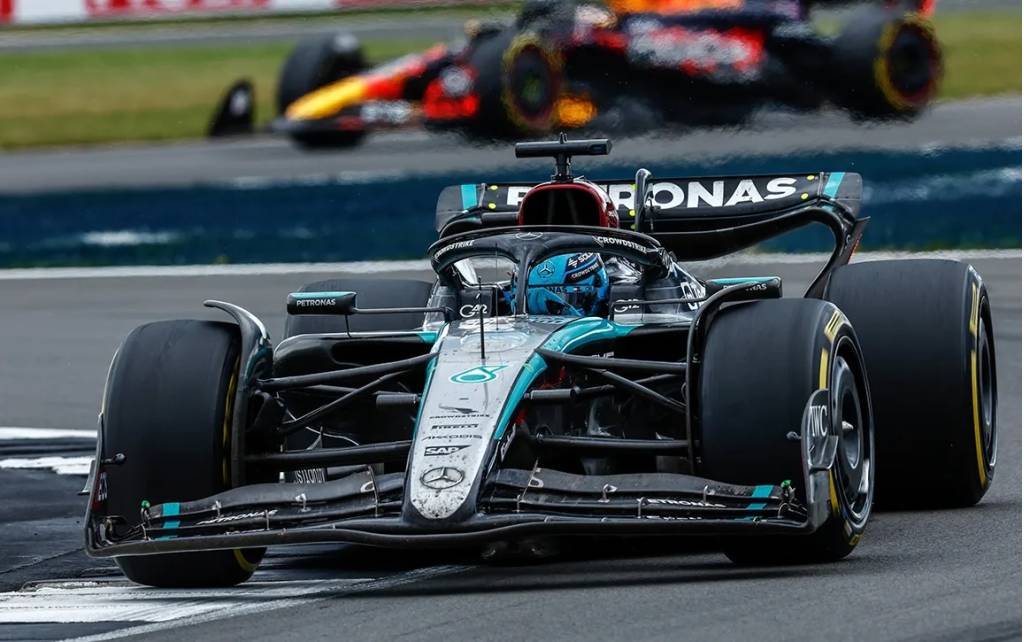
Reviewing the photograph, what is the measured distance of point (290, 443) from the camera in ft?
27.8

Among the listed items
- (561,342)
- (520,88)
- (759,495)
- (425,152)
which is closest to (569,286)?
(561,342)

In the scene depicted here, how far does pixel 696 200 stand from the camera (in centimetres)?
1004

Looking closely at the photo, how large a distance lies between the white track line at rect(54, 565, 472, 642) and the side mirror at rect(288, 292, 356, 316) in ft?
3.96

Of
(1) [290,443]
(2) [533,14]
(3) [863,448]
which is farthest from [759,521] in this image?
(2) [533,14]

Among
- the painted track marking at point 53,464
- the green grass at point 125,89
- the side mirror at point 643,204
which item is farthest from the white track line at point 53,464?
the green grass at point 125,89

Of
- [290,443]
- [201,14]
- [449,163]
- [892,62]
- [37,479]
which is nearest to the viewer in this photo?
[290,443]

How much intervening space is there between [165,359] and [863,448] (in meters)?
2.44

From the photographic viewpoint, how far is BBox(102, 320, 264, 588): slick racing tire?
685 cm

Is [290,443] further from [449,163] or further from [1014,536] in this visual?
[449,163]

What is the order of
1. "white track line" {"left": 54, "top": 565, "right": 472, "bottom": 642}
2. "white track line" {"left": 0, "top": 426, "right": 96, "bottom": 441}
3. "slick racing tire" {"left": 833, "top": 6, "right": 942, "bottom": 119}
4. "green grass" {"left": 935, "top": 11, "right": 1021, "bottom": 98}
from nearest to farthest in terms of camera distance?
1. "white track line" {"left": 54, "top": 565, "right": 472, "bottom": 642}
2. "white track line" {"left": 0, "top": 426, "right": 96, "bottom": 441}
3. "slick racing tire" {"left": 833, "top": 6, "right": 942, "bottom": 119}
4. "green grass" {"left": 935, "top": 11, "right": 1021, "bottom": 98}

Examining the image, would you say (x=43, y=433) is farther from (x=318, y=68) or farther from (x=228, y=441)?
(x=318, y=68)

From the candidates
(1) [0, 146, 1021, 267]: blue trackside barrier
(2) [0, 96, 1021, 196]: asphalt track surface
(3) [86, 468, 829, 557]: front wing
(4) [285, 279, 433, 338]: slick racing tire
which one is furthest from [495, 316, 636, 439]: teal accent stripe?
(2) [0, 96, 1021, 196]: asphalt track surface

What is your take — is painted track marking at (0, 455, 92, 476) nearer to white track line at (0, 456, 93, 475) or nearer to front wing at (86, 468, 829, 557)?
white track line at (0, 456, 93, 475)

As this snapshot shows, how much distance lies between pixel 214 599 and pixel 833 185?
165 inches
